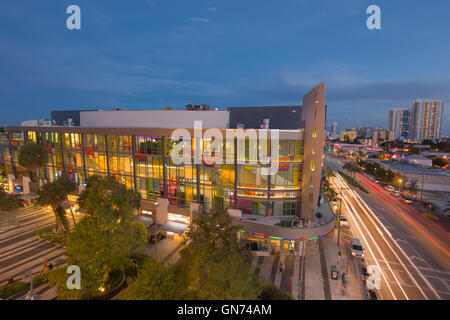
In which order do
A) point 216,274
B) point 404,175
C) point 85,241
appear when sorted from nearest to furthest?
point 216,274 < point 85,241 < point 404,175

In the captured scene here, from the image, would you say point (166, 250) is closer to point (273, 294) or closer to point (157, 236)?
point (157, 236)

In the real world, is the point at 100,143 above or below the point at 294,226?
above

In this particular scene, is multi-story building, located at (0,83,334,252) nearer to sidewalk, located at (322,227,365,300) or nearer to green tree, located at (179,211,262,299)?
sidewalk, located at (322,227,365,300)

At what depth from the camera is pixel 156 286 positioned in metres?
16.5

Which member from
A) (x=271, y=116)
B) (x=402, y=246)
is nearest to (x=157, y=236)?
(x=271, y=116)

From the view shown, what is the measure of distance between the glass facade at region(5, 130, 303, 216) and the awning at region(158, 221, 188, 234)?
10.5 ft

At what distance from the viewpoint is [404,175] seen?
219 ft

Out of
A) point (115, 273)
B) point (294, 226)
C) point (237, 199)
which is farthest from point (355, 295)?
point (115, 273)

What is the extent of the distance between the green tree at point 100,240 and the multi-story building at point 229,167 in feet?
34.4

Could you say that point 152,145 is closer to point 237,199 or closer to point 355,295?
point 237,199

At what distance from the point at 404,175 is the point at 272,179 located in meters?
57.3

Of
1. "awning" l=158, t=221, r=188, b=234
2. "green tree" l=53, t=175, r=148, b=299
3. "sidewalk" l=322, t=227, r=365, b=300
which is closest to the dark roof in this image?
"sidewalk" l=322, t=227, r=365, b=300

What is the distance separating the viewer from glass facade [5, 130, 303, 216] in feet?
108

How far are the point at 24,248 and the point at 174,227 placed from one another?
21.2 metres
